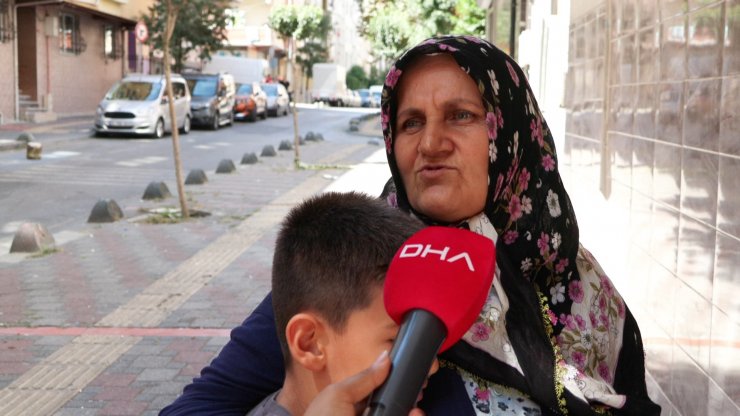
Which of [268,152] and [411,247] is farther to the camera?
[268,152]

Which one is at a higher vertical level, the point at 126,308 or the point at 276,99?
the point at 276,99

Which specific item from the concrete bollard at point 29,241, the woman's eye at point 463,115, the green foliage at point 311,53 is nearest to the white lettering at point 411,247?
the woman's eye at point 463,115

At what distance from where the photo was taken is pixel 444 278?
1.18m

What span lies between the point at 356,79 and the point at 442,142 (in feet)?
267

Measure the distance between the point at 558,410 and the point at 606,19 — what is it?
3339 millimetres

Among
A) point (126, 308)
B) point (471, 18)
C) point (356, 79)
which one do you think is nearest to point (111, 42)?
point (471, 18)

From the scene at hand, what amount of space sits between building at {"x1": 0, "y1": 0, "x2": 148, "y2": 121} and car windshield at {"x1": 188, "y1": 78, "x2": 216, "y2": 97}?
4300 mm

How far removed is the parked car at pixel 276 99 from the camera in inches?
1565

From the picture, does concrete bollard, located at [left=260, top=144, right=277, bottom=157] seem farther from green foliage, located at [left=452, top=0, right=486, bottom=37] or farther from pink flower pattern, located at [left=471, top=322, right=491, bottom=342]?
pink flower pattern, located at [left=471, top=322, right=491, bottom=342]

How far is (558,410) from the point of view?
1.83 meters

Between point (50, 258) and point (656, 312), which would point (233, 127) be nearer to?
point (50, 258)

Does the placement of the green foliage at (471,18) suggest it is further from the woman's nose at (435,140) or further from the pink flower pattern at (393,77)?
the woman's nose at (435,140)

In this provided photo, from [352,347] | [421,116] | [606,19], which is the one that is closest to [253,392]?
[352,347]

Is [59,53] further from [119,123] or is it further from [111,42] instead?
[119,123]
